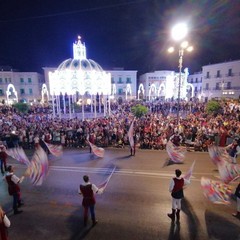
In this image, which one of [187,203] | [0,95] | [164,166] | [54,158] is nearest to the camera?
[187,203]

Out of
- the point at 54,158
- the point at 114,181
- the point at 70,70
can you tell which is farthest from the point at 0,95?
the point at 114,181

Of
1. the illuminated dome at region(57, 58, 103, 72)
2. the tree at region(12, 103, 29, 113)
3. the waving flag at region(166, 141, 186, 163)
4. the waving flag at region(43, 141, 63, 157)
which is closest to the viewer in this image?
the waving flag at region(166, 141, 186, 163)

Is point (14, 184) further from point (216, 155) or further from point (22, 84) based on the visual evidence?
point (22, 84)

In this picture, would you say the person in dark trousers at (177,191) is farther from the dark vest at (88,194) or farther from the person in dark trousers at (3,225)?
the person in dark trousers at (3,225)

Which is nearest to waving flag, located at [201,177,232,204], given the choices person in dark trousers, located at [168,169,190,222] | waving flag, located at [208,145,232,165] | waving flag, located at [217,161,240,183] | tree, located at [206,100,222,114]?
waving flag, located at [217,161,240,183]

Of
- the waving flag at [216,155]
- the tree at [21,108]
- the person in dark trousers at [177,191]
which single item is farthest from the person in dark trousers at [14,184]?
the tree at [21,108]

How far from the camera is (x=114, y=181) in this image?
28.9 ft

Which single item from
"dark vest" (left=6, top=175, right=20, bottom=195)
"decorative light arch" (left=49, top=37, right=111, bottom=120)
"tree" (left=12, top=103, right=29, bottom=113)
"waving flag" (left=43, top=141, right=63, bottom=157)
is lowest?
"waving flag" (left=43, top=141, right=63, bottom=157)

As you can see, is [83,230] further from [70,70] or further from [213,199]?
[70,70]

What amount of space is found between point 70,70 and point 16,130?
26.6ft

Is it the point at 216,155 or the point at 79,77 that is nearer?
the point at 216,155

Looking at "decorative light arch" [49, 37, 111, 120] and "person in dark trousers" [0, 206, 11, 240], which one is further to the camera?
"decorative light arch" [49, 37, 111, 120]

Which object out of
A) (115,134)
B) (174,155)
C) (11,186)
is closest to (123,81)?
(115,134)

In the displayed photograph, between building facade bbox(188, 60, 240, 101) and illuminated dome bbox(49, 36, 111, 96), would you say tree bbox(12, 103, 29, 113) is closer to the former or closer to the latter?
A: illuminated dome bbox(49, 36, 111, 96)
